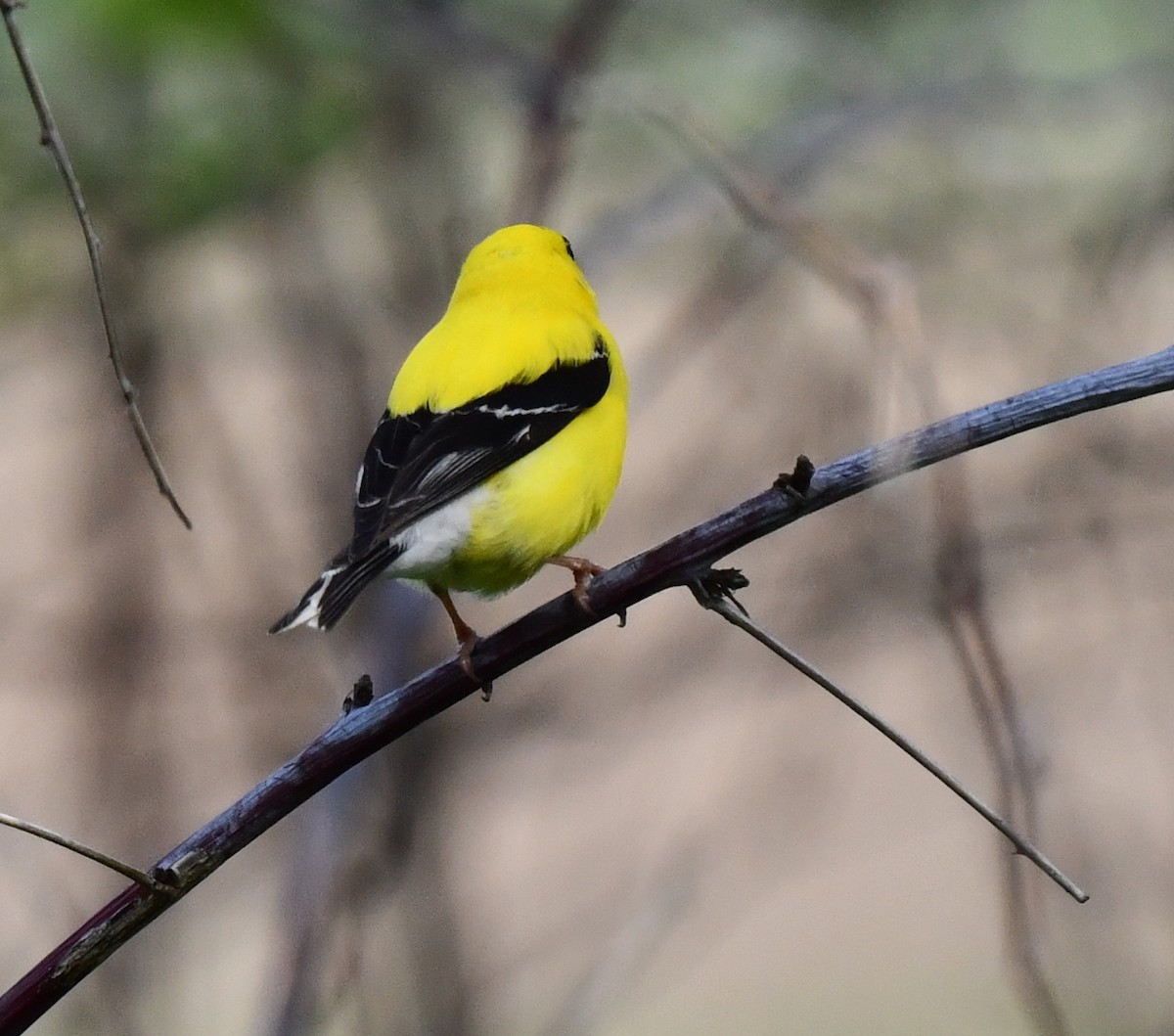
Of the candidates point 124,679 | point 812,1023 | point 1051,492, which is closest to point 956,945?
point 812,1023

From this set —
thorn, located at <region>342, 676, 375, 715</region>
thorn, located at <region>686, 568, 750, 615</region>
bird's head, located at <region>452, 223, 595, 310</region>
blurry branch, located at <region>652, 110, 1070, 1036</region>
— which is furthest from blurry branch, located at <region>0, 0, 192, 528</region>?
bird's head, located at <region>452, 223, 595, 310</region>

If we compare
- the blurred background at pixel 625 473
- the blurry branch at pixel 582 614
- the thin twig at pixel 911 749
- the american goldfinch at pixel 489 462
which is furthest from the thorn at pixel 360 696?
the blurred background at pixel 625 473

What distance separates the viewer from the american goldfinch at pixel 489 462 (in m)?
2.91

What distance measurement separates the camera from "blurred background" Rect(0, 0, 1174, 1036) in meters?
3.74

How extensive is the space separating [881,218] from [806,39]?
1.18 metres

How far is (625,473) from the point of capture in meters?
4.98

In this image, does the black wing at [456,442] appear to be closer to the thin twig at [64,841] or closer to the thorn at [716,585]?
the thorn at [716,585]

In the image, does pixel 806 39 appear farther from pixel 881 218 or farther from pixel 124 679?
pixel 124 679

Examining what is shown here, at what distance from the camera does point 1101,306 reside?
4.04 metres

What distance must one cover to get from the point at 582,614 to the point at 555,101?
151 centimetres

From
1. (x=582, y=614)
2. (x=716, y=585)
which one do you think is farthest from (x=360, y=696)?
(x=716, y=585)

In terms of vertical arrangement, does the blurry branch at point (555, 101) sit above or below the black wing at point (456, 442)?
above

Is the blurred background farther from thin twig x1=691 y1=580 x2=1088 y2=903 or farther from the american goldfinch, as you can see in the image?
thin twig x1=691 y1=580 x2=1088 y2=903

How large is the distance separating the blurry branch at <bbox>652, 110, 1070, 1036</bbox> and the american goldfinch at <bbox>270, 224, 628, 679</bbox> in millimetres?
731
